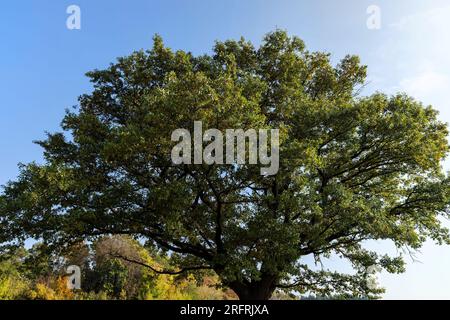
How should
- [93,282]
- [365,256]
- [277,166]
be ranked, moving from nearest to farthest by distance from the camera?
[277,166] → [365,256] → [93,282]

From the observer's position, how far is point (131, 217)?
61.5 feet

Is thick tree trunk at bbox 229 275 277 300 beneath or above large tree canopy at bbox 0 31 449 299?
beneath

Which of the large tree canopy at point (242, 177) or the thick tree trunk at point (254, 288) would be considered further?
the thick tree trunk at point (254, 288)

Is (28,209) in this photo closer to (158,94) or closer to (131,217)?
(131,217)

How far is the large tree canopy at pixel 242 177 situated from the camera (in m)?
17.0

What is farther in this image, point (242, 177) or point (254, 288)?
point (254, 288)

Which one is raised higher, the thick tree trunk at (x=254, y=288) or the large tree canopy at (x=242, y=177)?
the large tree canopy at (x=242, y=177)

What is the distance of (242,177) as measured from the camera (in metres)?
18.1

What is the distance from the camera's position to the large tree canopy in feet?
55.7

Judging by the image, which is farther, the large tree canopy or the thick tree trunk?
the thick tree trunk

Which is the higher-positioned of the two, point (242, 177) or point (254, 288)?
point (242, 177)

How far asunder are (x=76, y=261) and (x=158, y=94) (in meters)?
22.0
